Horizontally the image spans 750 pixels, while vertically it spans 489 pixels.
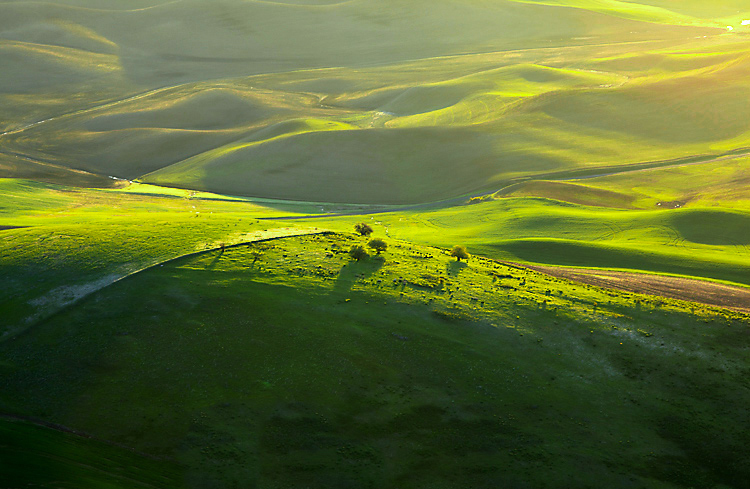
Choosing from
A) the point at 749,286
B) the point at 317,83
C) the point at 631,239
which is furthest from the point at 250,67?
the point at 749,286

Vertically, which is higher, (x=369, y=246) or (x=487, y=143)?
(x=487, y=143)

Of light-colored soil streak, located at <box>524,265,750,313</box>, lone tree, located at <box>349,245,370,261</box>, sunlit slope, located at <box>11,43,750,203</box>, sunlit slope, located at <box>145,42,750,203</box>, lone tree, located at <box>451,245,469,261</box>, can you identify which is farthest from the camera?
sunlit slope, located at <box>11,43,750,203</box>

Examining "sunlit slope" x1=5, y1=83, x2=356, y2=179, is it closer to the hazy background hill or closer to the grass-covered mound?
the hazy background hill

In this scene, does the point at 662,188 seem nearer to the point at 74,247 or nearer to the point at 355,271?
the point at 355,271

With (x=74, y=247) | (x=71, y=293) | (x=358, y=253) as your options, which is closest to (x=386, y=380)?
(x=358, y=253)

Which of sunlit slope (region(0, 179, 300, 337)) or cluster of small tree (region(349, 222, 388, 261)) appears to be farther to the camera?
cluster of small tree (region(349, 222, 388, 261))


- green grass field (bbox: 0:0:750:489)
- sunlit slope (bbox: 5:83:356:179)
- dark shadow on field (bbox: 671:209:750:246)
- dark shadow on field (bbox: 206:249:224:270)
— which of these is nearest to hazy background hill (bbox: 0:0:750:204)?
sunlit slope (bbox: 5:83:356:179)
